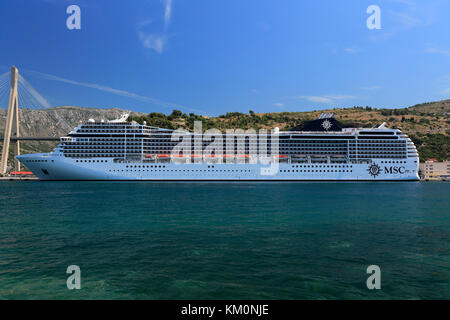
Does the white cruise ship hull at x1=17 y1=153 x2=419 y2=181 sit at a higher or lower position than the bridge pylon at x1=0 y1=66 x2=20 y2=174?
lower

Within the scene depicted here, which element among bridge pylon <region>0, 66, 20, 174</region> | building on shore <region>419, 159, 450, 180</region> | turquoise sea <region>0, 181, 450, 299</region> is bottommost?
turquoise sea <region>0, 181, 450, 299</region>

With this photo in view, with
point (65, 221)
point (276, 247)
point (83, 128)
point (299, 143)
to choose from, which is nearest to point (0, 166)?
point (83, 128)

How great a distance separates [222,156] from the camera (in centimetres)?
6525

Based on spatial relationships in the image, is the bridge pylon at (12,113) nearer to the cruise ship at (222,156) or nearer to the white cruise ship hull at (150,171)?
the cruise ship at (222,156)

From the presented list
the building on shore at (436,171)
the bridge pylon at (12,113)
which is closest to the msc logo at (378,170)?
the building on shore at (436,171)

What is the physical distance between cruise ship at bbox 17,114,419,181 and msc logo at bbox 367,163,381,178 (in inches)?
8.3

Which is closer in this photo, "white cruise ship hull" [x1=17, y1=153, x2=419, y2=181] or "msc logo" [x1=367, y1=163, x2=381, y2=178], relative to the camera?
"white cruise ship hull" [x1=17, y1=153, x2=419, y2=181]

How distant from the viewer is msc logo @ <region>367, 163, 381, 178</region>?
67500 millimetres

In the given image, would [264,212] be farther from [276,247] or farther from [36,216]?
[36,216]

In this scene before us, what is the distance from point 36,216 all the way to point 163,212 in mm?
8470

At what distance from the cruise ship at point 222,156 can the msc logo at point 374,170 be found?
0.21 meters

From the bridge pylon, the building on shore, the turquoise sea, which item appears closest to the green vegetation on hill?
the building on shore

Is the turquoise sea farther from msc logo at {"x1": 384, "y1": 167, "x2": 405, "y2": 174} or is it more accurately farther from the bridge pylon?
the bridge pylon

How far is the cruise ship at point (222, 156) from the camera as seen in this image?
204 ft
